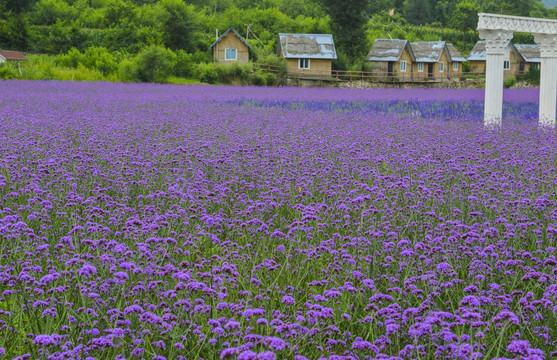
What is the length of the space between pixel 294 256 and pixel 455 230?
1.14 meters

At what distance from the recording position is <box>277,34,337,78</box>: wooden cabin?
50.3 m

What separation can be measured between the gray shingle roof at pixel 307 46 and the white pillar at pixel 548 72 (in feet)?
116

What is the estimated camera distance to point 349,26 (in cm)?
5538

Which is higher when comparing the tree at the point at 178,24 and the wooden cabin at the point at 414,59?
the tree at the point at 178,24

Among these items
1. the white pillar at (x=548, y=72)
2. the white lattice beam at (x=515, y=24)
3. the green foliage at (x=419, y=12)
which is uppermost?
the green foliage at (x=419, y=12)

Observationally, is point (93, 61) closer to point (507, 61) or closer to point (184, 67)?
point (184, 67)

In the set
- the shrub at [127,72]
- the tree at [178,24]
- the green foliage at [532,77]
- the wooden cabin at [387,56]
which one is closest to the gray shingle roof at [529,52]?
the green foliage at [532,77]

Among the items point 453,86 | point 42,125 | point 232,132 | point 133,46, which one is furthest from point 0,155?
point 453,86

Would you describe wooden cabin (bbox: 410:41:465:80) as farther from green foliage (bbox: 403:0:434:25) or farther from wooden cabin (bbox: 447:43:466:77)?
green foliage (bbox: 403:0:434:25)

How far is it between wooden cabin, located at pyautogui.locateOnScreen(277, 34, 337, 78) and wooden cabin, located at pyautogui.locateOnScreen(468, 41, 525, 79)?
23.7 m

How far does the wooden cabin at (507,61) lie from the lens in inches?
2670

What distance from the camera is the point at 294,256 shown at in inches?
179

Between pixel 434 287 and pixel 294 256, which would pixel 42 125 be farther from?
pixel 434 287

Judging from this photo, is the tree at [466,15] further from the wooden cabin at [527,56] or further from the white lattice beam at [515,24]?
the white lattice beam at [515,24]
